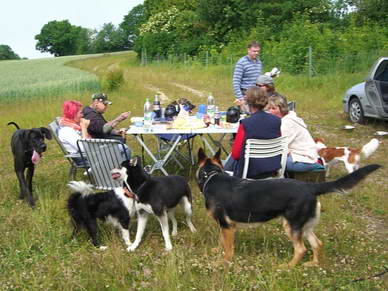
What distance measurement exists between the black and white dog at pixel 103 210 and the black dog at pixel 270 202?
904 millimetres

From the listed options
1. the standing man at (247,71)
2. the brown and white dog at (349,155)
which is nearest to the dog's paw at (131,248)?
the brown and white dog at (349,155)

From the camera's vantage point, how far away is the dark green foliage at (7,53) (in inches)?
3942

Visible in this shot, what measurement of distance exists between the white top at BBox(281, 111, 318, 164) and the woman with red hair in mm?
2637

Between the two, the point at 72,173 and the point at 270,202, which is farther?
the point at 72,173

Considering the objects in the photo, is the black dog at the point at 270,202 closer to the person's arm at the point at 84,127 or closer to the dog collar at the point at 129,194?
the dog collar at the point at 129,194

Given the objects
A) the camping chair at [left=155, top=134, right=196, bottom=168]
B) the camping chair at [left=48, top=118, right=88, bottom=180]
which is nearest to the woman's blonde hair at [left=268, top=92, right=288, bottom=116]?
the camping chair at [left=155, top=134, right=196, bottom=168]

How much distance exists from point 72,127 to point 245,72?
118 inches

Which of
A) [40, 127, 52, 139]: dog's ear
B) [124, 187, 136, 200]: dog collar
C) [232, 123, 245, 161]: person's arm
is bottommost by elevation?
[124, 187, 136, 200]: dog collar

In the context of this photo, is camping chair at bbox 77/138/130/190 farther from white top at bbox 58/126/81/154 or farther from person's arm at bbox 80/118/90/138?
white top at bbox 58/126/81/154

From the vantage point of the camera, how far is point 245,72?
7105 millimetres

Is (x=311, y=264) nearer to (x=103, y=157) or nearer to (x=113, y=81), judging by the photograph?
(x=103, y=157)

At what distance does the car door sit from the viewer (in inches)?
338

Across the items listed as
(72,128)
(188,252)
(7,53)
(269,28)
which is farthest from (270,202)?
(7,53)

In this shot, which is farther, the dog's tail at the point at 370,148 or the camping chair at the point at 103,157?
the dog's tail at the point at 370,148
